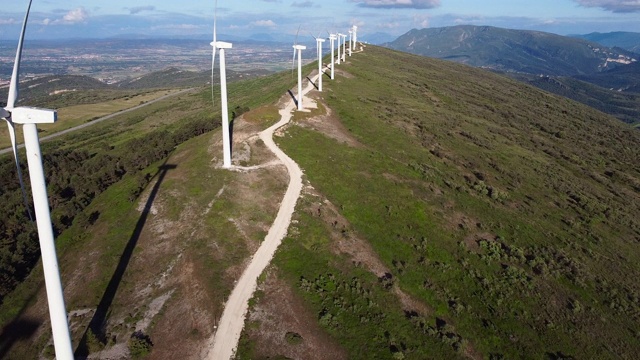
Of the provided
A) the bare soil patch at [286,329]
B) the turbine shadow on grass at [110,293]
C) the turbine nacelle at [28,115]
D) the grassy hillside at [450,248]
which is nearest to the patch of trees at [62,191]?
the turbine shadow on grass at [110,293]

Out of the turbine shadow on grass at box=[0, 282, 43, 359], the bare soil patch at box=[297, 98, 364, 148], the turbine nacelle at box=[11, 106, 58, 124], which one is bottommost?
the turbine shadow on grass at box=[0, 282, 43, 359]

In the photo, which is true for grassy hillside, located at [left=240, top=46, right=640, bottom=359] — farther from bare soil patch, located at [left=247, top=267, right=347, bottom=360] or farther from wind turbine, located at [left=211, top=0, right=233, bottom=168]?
wind turbine, located at [left=211, top=0, right=233, bottom=168]

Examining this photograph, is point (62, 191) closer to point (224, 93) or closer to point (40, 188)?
point (224, 93)

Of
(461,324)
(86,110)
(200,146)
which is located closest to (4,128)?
(86,110)

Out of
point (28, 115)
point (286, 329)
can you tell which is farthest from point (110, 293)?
point (28, 115)

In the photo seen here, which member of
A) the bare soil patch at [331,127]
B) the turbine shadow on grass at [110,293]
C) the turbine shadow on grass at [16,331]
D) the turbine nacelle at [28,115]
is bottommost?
the turbine shadow on grass at [16,331]

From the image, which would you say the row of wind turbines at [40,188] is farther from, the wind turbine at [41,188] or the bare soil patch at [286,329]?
the bare soil patch at [286,329]

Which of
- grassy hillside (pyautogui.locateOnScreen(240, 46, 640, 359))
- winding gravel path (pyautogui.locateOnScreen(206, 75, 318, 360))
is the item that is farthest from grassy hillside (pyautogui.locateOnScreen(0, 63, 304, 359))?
grassy hillside (pyautogui.locateOnScreen(240, 46, 640, 359))
